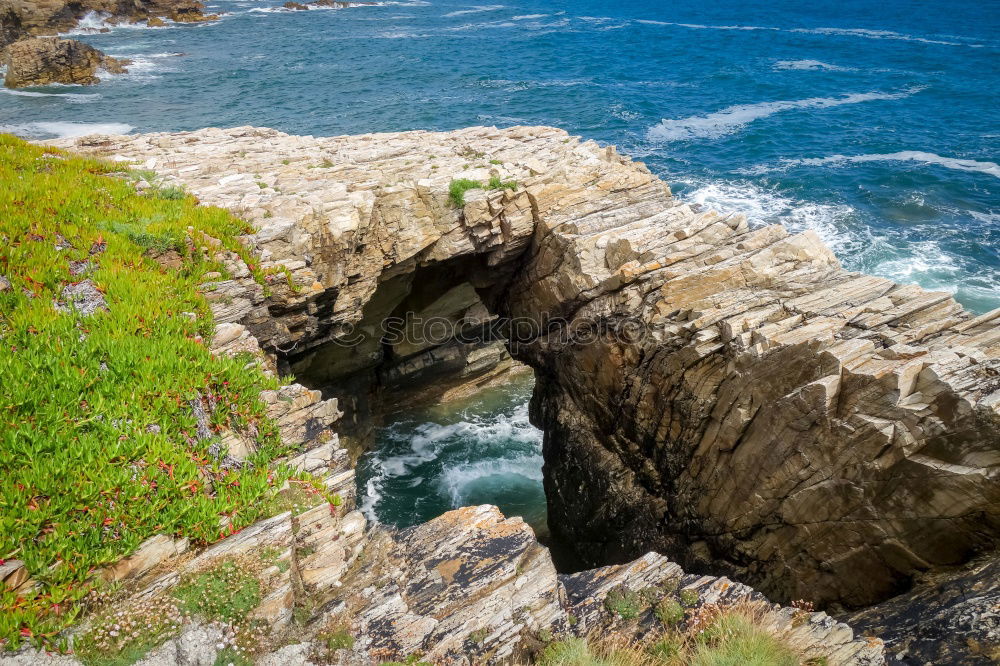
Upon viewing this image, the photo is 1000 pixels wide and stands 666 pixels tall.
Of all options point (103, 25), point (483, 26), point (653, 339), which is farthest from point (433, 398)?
point (103, 25)

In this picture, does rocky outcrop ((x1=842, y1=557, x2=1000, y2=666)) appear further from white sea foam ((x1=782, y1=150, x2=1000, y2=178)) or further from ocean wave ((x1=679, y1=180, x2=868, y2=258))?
white sea foam ((x1=782, y1=150, x2=1000, y2=178))

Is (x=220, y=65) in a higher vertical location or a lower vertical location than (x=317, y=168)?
higher

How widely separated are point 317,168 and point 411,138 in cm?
558

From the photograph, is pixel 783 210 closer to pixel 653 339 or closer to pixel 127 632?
pixel 653 339

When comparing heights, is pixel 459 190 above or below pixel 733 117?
below

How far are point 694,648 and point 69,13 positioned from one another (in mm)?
112477

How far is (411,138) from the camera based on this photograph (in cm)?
2747

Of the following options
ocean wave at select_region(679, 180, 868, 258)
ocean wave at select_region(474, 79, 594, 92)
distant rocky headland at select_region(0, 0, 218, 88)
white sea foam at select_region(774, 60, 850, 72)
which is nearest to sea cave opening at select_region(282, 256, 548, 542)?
ocean wave at select_region(679, 180, 868, 258)

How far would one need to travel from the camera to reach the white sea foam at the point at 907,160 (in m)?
43.6

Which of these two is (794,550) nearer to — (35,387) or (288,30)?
(35,387)

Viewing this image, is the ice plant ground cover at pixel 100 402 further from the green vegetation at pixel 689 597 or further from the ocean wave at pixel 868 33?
the ocean wave at pixel 868 33

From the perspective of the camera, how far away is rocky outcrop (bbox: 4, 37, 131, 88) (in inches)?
2446

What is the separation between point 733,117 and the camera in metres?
54.6

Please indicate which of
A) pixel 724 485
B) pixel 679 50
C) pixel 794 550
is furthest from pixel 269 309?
pixel 679 50
